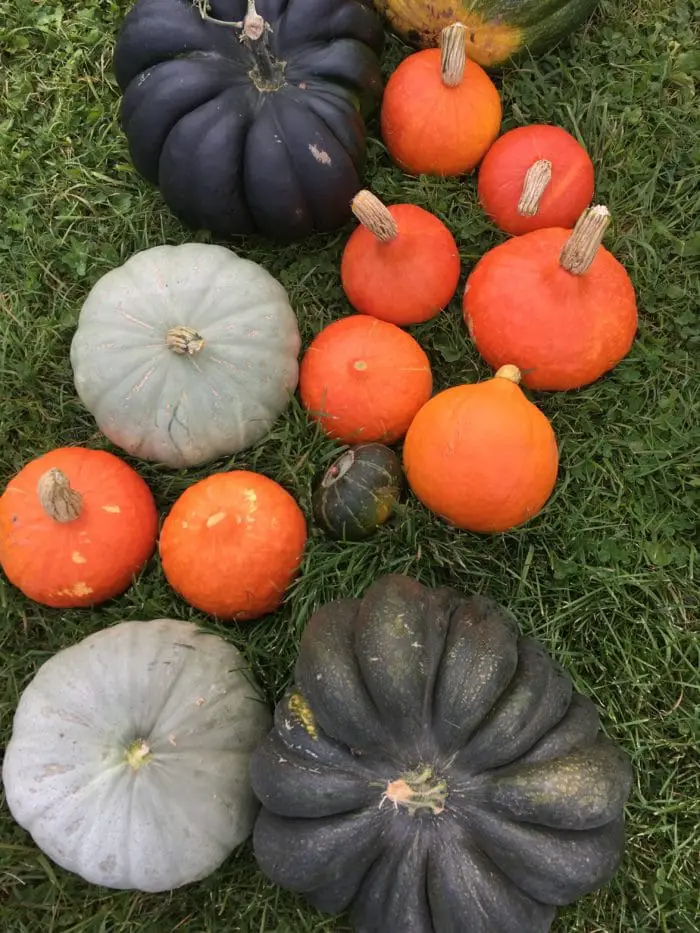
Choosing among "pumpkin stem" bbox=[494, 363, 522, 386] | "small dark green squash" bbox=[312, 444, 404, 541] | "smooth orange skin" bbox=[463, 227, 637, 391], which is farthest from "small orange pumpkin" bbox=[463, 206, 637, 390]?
"small dark green squash" bbox=[312, 444, 404, 541]

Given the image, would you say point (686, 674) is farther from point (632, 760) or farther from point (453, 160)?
point (453, 160)

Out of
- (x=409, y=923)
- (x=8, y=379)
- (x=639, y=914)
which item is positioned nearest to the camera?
(x=409, y=923)

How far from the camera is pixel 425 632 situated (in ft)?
6.81

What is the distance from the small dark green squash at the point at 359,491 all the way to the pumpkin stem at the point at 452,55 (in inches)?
50.2

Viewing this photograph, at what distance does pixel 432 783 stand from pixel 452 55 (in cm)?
222

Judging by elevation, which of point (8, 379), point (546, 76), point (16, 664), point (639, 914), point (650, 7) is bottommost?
point (639, 914)

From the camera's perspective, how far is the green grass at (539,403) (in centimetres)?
254

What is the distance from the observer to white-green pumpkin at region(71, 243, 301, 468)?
2479 millimetres

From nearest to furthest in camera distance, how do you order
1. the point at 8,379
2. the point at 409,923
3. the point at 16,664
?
the point at 409,923 → the point at 16,664 → the point at 8,379

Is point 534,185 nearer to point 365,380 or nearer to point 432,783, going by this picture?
point 365,380

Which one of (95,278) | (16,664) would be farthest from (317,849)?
(95,278)

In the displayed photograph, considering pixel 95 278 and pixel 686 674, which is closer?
pixel 686 674

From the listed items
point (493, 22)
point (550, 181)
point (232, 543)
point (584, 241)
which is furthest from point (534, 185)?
point (232, 543)

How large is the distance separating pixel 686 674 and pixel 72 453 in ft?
7.07
